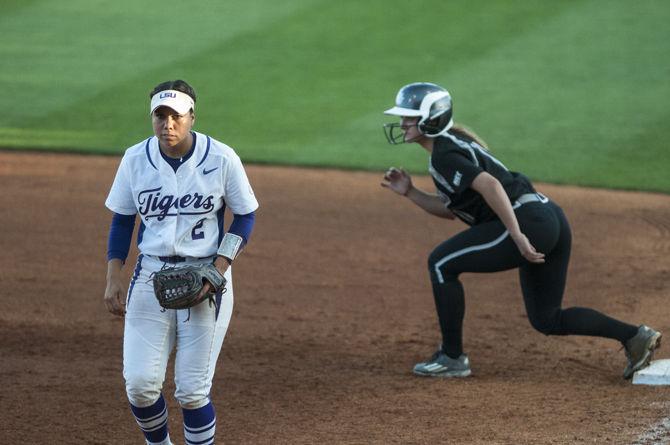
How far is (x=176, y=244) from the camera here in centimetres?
466

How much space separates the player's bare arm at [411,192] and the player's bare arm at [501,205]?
0.48 m

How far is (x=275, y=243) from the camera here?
8930 mm

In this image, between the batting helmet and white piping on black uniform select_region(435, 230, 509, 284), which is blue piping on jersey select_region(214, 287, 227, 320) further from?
white piping on black uniform select_region(435, 230, 509, 284)

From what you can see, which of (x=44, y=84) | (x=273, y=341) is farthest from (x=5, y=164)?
(x=273, y=341)

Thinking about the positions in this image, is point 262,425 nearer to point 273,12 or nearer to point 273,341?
point 273,341

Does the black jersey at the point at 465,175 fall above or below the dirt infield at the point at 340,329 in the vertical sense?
above

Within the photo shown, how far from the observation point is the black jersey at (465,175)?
5773 millimetres

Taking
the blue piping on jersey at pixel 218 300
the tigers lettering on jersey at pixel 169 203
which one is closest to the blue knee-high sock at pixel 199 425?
the blue piping on jersey at pixel 218 300

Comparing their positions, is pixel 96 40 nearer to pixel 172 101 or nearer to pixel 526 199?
pixel 526 199

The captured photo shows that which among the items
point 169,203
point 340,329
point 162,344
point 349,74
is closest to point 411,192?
point 340,329

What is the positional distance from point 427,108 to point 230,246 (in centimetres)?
165

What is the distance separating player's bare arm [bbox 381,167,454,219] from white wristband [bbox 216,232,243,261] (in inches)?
62.3

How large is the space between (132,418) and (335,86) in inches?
331

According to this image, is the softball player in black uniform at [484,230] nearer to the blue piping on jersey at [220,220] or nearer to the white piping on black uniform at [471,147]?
the white piping on black uniform at [471,147]
